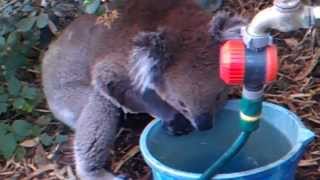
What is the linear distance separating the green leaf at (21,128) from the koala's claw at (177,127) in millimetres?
773

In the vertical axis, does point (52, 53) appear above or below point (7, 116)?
above

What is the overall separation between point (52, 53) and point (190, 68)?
86cm

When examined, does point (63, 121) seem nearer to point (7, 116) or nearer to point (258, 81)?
point (7, 116)

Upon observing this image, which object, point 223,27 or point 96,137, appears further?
point 96,137

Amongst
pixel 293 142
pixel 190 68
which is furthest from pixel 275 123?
pixel 190 68

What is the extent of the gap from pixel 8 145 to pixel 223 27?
1127mm

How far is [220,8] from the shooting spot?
3.93m

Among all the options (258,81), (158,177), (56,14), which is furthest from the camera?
(56,14)

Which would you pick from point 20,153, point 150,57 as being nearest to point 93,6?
point 150,57

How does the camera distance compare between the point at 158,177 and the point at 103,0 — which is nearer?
the point at 158,177

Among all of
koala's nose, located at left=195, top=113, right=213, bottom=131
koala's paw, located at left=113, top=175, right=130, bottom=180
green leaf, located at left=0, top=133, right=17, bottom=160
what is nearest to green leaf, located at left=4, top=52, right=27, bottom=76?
green leaf, located at left=0, top=133, right=17, bottom=160

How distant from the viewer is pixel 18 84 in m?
3.56

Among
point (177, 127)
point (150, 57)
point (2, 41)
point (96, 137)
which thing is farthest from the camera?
point (2, 41)

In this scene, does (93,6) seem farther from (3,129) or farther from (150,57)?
(3,129)
